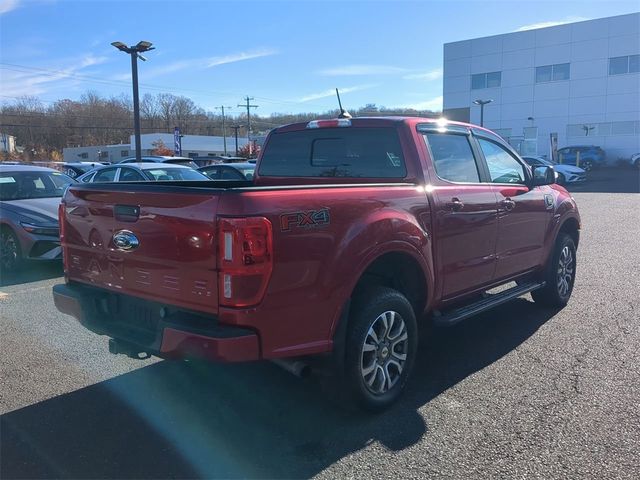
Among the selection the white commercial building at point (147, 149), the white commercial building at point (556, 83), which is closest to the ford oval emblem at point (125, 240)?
the white commercial building at point (556, 83)

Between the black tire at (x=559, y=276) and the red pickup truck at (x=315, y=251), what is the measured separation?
84 centimetres

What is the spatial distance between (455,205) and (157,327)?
2444 mm

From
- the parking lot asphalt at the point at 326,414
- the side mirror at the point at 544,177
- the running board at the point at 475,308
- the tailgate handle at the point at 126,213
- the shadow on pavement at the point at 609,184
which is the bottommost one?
the parking lot asphalt at the point at 326,414

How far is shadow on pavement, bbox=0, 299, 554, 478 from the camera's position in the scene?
123 inches

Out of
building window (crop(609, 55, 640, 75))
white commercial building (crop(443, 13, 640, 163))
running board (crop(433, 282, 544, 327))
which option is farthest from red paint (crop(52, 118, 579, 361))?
building window (crop(609, 55, 640, 75))

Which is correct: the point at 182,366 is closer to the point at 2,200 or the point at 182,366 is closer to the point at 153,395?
the point at 153,395

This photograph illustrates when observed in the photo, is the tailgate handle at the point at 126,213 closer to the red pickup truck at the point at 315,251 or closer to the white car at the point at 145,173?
the red pickup truck at the point at 315,251

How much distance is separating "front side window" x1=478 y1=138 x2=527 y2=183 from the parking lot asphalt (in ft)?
4.97

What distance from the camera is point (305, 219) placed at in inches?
124

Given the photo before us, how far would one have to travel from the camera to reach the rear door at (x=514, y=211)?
5102 mm

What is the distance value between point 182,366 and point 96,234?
144 centimetres

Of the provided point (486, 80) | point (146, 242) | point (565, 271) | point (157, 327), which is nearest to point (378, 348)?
point (157, 327)

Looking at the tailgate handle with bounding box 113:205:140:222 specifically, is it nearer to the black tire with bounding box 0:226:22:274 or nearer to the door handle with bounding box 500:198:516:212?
the door handle with bounding box 500:198:516:212

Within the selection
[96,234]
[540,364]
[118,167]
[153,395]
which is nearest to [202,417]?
[153,395]
